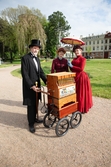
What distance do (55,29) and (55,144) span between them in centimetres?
4205

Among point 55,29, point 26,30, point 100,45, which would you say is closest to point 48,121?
point 26,30

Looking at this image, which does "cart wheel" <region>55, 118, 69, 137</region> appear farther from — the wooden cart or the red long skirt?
the red long skirt

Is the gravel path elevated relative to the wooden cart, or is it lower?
lower

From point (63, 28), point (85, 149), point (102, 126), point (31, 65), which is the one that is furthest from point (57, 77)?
point (63, 28)

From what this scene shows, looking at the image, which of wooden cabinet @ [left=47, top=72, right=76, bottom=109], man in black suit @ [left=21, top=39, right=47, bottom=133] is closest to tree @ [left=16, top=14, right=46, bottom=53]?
man in black suit @ [left=21, top=39, right=47, bottom=133]

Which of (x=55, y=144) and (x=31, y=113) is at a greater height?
(x=31, y=113)

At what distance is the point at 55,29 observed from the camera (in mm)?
40594

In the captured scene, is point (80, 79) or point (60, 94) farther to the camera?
point (80, 79)

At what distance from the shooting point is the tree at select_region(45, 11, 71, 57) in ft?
127

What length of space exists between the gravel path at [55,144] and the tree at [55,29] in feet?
121

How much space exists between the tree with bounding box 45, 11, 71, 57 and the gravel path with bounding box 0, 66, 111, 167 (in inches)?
1456

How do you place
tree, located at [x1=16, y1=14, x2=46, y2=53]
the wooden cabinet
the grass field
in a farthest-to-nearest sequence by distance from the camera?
tree, located at [x1=16, y1=14, x2=46, y2=53] → the grass field → the wooden cabinet

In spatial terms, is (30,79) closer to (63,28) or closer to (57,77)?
(57,77)

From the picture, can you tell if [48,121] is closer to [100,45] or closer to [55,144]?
[55,144]
